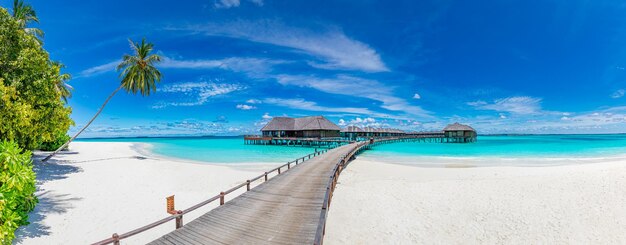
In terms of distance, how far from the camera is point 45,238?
6.69 metres

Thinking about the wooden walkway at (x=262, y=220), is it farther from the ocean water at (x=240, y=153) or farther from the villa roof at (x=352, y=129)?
→ the villa roof at (x=352, y=129)

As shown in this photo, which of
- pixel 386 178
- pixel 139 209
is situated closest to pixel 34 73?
pixel 139 209

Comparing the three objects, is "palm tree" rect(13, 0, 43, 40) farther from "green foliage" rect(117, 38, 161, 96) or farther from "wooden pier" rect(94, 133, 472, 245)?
"wooden pier" rect(94, 133, 472, 245)

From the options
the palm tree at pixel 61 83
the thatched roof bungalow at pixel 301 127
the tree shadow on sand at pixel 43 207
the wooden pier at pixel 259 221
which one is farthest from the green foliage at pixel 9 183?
the thatched roof bungalow at pixel 301 127

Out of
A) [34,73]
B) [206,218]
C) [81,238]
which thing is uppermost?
[34,73]

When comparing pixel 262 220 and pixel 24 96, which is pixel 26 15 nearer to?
pixel 24 96

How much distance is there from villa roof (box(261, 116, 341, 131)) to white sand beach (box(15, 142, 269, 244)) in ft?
102

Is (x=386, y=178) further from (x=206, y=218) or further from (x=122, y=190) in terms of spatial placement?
(x=122, y=190)

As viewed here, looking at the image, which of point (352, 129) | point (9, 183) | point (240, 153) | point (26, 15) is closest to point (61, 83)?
point (26, 15)

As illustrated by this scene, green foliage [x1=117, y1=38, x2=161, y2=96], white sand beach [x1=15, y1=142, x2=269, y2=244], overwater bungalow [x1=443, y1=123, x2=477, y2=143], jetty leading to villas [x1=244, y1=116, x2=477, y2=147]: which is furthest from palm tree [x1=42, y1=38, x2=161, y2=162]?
overwater bungalow [x1=443, y1=123, x2=477, y2=143]

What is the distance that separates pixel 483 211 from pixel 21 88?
17490 mm

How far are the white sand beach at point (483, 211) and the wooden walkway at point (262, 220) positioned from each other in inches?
38.8

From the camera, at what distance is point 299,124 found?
1961 inches

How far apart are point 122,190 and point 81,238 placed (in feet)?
17.5
